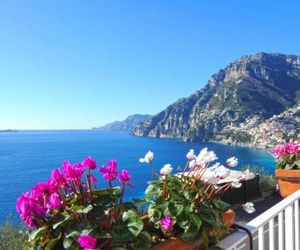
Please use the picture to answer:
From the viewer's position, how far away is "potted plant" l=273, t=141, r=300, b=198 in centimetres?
381

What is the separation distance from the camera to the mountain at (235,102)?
9931cm

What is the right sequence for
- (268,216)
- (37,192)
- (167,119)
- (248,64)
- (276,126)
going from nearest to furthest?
(37,192)
(268,216)
(276,126)
(248,64)
(167,119)

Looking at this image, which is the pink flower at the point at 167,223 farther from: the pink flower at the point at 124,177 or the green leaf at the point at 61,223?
the green leaf at the point at 61,223

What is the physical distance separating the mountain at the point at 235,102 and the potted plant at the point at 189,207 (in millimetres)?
90007

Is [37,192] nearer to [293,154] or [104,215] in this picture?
[104,215]

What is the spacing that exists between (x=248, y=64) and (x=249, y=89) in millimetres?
15977

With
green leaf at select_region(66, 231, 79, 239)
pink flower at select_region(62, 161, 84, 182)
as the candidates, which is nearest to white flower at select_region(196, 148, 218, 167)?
pink flower at select_region(62, 161, 84, 182)

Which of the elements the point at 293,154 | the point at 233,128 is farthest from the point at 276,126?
the point at 293,154

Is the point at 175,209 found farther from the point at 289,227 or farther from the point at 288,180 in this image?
the point at 288,180

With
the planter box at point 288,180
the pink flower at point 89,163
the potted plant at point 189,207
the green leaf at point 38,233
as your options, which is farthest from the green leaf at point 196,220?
the planter box at point 288,180

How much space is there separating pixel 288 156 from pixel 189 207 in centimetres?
310

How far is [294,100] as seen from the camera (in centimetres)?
10550

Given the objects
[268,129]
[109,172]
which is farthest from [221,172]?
[268,129]

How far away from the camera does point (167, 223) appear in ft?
3.77
